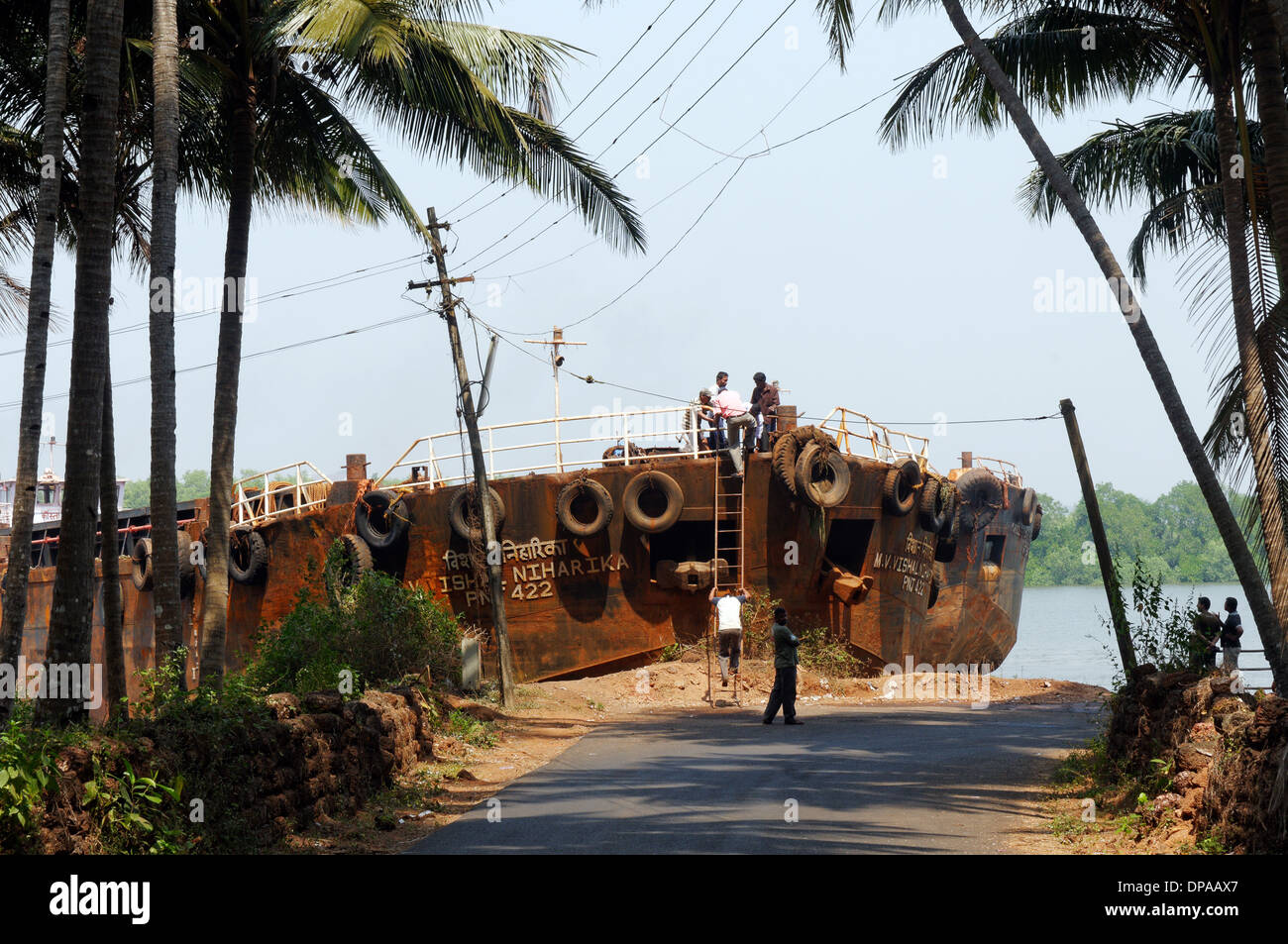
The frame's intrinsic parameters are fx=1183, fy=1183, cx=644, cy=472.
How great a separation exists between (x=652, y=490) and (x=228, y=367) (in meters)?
10.1

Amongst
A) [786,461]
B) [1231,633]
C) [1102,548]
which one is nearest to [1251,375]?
[1102,548]

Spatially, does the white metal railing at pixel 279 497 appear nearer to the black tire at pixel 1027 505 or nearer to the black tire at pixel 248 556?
the black tire at pixel 248 556

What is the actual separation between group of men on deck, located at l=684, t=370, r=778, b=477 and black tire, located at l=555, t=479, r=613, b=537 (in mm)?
2047

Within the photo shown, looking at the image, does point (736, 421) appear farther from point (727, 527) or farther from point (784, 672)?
point (784, 672)

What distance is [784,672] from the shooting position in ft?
52.0

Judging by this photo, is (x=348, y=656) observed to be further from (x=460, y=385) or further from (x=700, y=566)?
(x=700, y=566)

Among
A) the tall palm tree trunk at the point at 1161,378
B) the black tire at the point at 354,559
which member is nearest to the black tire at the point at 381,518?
the black tire at the point at 354,559

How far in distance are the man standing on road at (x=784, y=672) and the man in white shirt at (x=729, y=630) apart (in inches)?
95.8

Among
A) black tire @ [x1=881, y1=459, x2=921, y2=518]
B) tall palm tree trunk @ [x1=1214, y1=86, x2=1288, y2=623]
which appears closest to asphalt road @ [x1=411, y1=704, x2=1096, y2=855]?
tall palm tree trunk @ [x1=1214, y1=86, x2=1288, y2=623]

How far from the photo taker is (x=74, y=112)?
14766 mm

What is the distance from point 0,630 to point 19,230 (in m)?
9.38

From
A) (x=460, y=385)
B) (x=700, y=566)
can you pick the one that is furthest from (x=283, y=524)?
(x=700, y=566)

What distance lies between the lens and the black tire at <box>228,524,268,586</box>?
25922 millimetres

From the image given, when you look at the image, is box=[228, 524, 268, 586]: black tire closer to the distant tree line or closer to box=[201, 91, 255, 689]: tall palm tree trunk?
box=[201, 91, 255, 689]: tall palm tree trunk
